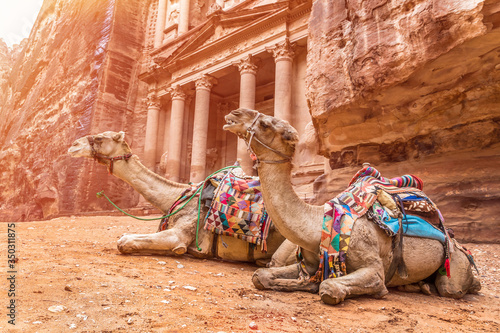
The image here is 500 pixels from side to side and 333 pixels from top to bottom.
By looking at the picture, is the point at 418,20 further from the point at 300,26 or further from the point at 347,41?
the point at 300,26

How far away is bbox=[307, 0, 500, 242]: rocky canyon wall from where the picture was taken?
4656 millimetres

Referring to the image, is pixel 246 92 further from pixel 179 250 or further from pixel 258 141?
pixel 258 141

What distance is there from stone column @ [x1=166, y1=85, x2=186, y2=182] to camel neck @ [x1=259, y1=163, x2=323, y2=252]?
16.1 m

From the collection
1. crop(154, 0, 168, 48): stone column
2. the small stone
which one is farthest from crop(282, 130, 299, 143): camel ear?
crop(154, 0, 168, 48): stone column

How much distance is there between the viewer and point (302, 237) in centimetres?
285

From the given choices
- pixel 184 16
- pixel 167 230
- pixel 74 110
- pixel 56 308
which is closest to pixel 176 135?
pixel 74 110

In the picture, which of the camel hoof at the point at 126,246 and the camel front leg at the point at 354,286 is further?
the camel hoof at the point at 126,246

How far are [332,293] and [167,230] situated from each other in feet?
7.99

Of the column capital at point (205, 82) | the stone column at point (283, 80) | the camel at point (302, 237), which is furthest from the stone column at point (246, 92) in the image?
the camel at point (302, 237)

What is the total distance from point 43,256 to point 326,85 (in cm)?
476

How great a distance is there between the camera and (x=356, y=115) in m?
6.18

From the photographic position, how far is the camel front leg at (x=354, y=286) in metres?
2.54

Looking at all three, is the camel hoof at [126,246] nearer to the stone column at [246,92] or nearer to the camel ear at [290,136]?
the camel ear at [290,136]

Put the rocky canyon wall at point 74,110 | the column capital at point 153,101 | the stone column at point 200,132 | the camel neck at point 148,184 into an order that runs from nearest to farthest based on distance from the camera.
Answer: the camel neck at point 148,184
the stone column at point 200,132
the rocky canyon wall at point 74,110
the column capital at point 153,101
